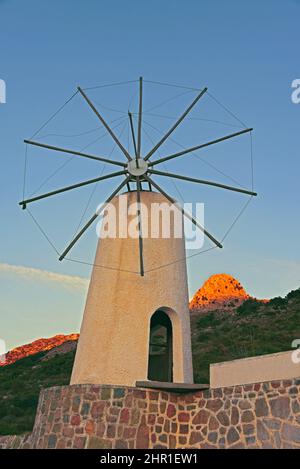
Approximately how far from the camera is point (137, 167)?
47.2ft

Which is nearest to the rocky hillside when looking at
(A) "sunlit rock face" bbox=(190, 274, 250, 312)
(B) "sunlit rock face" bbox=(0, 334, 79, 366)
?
(A) "sunlit rock face" bbox=(190, 274, 250, 312)

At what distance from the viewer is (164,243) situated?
1372cm

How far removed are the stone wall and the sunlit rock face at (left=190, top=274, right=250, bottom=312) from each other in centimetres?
3472

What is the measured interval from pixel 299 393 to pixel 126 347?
4.03 metres

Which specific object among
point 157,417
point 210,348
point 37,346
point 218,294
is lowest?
point 157,417

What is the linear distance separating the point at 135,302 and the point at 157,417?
2470 millimetres

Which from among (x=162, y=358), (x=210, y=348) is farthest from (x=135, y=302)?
(x=210, y=348)

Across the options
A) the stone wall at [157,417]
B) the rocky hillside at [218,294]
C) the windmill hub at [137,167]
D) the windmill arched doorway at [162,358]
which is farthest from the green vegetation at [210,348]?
the windmill hub at [137,167]

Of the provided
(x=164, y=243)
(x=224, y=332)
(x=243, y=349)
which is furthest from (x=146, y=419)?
(x=224, y=332)

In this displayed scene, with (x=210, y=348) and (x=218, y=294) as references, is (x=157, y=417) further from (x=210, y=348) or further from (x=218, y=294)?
(x=218, y=294)

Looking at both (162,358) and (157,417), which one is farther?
(162,358)

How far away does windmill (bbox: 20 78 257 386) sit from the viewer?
12.4 metres

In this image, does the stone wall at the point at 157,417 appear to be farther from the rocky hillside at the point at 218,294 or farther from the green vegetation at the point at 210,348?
the rocky hillside at the point at 218,294
